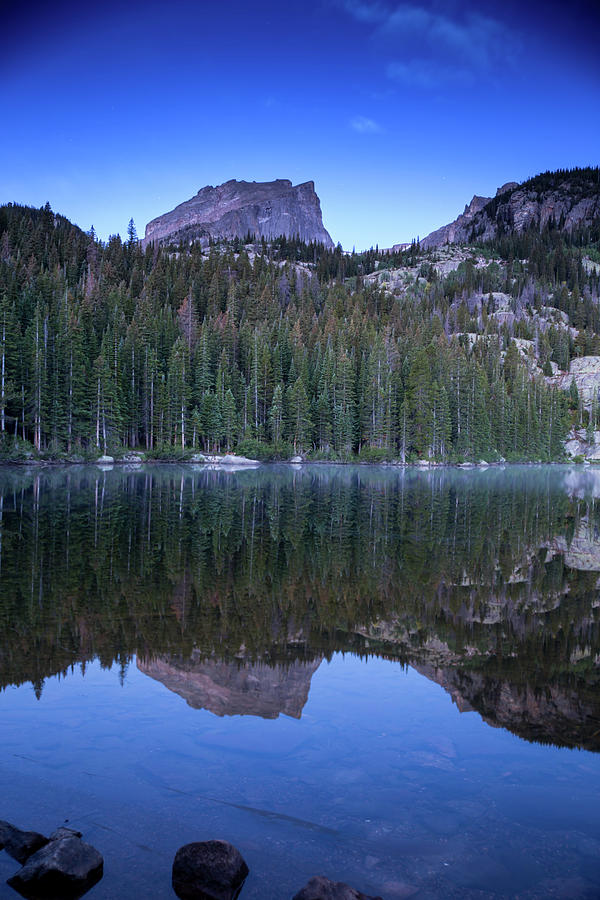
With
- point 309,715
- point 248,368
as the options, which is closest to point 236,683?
point 309,715

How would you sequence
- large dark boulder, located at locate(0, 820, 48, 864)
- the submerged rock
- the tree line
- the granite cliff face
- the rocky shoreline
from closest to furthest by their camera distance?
the rocky shoreline < large dark boulder, located at locate(0, 820, 48, 864) < the granite cliff face < the tree line < the submerged rock

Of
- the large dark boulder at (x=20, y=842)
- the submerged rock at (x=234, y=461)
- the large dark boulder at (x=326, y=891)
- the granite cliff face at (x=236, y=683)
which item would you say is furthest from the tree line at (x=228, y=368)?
the large dark boulder at (x=326, y=891)

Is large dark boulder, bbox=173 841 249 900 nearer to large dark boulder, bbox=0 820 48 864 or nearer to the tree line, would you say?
large dark boulder, bbox=0 820 48 864

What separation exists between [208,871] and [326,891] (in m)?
0.84

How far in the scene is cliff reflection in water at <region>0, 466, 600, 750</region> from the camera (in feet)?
A: 25.5

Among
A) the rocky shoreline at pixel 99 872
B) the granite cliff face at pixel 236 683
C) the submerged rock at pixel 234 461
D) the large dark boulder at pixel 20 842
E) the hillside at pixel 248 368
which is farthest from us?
the submerged rock at pixel 234 461

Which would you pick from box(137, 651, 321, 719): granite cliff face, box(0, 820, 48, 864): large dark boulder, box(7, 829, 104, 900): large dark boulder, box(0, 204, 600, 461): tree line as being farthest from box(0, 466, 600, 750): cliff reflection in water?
box(0, 204, 600, 461): tree line

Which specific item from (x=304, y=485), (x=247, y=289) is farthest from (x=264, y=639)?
(x=247, y=289)

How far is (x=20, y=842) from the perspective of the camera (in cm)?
442

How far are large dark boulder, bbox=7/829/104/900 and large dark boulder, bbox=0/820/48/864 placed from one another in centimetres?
23

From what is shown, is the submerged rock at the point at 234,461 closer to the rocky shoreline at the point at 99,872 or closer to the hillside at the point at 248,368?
the hillside at the point at 248,368

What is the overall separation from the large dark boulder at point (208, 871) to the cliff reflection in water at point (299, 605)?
2.80 meters

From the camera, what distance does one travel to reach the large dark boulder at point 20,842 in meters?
4.37

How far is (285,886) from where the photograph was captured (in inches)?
166
